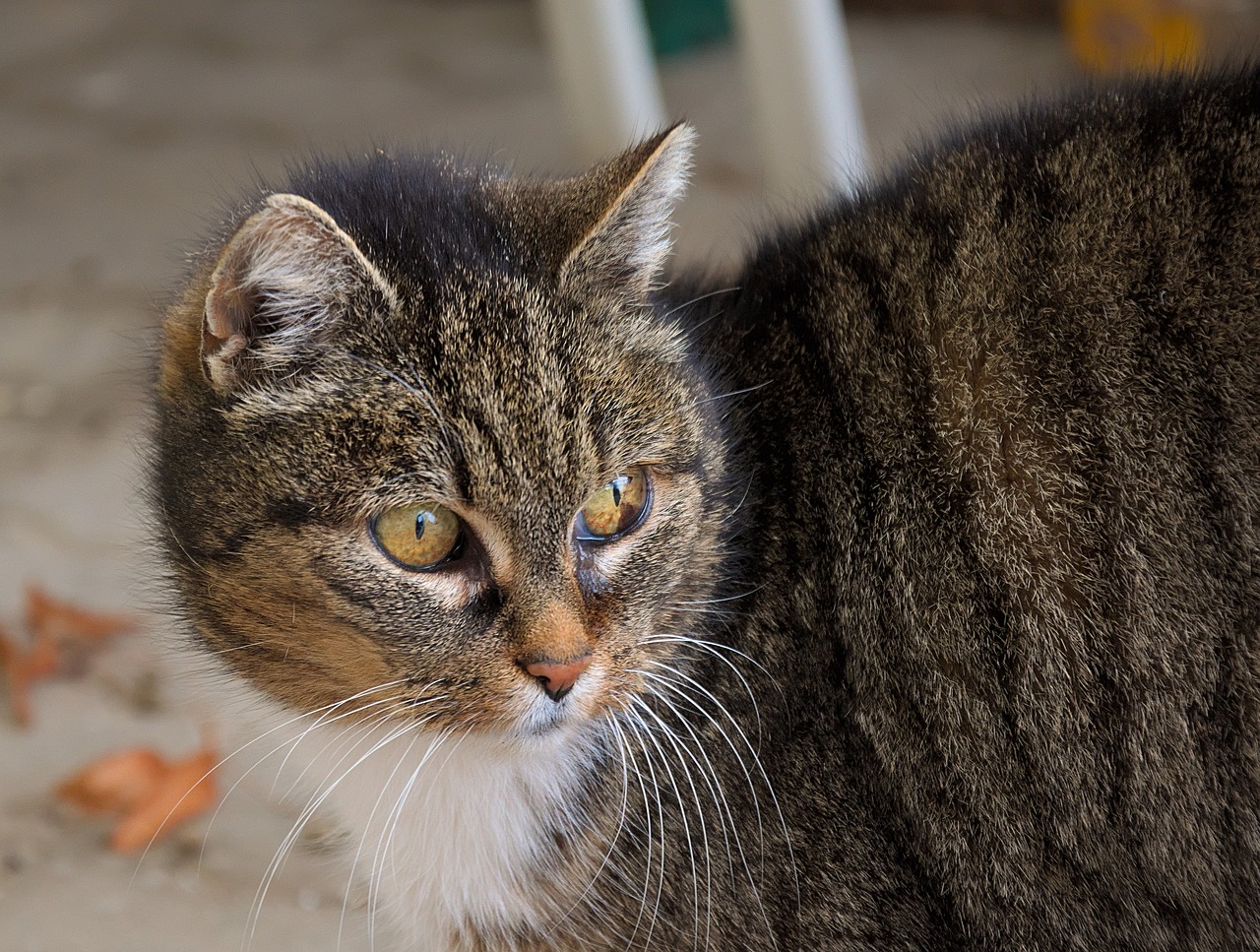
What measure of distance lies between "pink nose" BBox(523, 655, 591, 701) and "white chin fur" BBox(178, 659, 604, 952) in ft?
0.45

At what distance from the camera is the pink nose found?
152cm

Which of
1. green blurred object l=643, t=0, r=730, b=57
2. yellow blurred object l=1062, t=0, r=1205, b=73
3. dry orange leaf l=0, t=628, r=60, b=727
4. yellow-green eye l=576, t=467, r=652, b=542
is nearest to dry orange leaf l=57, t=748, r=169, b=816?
dry orange leaf l=0, t=628, r=60, b=727

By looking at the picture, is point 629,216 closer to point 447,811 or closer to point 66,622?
point 447,811

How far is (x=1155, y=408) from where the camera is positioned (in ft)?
5.22

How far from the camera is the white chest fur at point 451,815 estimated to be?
1.72 m

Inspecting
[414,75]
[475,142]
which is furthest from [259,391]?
[414,75]

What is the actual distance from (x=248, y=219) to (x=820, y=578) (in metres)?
0.83

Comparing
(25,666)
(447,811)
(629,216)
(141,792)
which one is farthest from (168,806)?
(629,216)

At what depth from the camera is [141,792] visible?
8.07 ft

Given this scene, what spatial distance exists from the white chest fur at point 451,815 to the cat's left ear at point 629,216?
58 centimetres

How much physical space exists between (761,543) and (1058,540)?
38 centimetres

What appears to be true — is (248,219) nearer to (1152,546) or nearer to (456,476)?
(456,476)

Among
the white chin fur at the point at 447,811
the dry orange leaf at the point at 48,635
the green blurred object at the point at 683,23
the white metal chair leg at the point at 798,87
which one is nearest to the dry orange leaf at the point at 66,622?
the dry orange leaf at the point at 48,635

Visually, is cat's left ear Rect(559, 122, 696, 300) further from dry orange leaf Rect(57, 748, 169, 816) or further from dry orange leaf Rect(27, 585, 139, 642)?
dry orange leaf Rect(27, 585, 139, 642)
